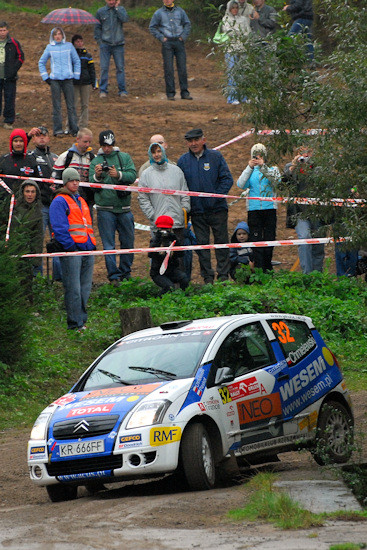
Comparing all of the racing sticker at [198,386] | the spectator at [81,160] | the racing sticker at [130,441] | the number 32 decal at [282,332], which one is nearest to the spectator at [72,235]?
the spectator at [81,160]

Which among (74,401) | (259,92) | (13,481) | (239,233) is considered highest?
(259,92)

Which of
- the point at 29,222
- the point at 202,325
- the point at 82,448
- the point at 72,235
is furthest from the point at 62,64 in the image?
the point at 82,448

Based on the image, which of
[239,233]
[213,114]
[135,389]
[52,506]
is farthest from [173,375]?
[213,114]

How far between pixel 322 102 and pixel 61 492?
4781 millimetres

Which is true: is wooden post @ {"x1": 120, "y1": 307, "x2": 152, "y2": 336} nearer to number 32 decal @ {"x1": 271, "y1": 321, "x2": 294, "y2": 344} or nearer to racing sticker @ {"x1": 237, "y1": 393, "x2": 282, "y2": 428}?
number 32 decal @ {"x1": 271, "y1": 321, "x2": 294, "y2": 344}

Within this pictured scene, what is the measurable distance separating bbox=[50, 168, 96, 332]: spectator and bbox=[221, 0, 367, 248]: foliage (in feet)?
15.9

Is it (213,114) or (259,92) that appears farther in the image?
(213,114)

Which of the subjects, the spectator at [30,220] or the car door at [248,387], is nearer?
the car door at [248,387]

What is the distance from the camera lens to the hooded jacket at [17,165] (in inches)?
680

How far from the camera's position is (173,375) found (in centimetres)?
988

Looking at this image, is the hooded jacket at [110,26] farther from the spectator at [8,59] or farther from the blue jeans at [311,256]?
the blue jeans at [311,256]

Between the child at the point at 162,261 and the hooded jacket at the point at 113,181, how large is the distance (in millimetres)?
901

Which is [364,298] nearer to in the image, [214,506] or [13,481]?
[13,481]

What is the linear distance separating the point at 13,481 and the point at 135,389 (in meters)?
2.05
